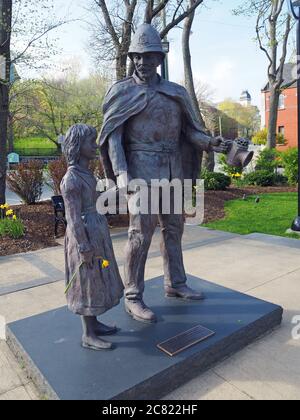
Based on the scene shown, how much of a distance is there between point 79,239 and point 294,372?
1807mm

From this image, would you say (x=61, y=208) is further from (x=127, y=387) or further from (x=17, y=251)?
(x=127, y=387)

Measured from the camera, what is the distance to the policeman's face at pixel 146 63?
2871mm

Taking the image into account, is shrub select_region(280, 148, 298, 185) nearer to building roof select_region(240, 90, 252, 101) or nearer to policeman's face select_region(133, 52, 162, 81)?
policeman's face select_region(133, 52, 162, 81)

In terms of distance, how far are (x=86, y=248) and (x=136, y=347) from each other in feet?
2.81

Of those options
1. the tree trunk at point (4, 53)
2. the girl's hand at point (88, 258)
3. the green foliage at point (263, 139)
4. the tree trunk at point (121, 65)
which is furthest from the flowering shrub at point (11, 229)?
the green foliage at point (263, 139)

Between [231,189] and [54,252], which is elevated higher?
[231,189]

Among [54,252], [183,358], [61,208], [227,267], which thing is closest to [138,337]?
[183,358]

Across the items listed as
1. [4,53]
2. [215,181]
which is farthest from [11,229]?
[215,181]

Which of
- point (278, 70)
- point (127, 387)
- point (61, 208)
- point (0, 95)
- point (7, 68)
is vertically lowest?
point (127, 387)

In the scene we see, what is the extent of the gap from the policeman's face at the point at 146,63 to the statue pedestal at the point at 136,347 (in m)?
2.04

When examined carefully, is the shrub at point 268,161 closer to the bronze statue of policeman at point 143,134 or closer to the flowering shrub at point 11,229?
the flowering shrub at point 11,229

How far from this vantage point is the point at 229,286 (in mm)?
4199

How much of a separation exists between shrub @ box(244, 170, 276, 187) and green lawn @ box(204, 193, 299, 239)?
8.14 ft

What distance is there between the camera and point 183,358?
247cm
